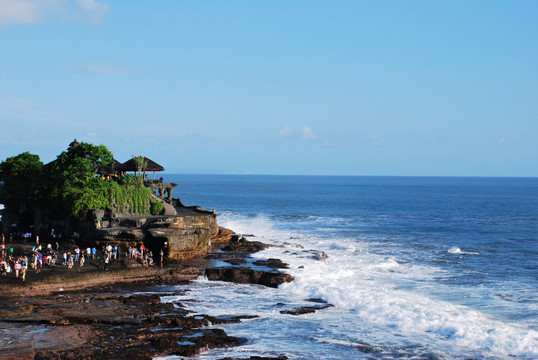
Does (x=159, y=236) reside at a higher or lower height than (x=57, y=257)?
higher

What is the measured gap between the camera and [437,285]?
120ft

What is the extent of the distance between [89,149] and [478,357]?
3655 cm

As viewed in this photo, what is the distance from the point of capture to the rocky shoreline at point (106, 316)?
2228cm

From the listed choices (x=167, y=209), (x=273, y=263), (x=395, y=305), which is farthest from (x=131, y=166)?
(x=395, y=305)

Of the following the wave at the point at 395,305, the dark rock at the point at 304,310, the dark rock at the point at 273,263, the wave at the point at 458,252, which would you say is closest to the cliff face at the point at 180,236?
the dark rock at the point at 273,263

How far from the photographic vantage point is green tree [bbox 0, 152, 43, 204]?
47.9 m

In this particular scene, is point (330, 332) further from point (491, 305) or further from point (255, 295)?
point (491, 305)

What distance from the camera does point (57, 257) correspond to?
128 ft

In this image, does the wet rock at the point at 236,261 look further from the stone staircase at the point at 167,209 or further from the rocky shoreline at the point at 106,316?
the stone staircase at the point at 167,209

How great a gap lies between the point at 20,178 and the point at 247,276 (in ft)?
84.5

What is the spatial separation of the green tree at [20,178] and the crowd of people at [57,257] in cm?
543

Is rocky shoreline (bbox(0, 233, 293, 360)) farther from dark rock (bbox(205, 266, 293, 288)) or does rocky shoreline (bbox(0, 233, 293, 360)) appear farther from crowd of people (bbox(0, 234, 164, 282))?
crowd of people (bbox(0, 234, 164, 282))

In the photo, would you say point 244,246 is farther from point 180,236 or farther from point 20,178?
point 20,178

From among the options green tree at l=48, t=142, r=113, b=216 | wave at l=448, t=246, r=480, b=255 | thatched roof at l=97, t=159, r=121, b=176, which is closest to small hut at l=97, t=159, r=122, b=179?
thatched roof at l=97, t=159, r=121, b=176
